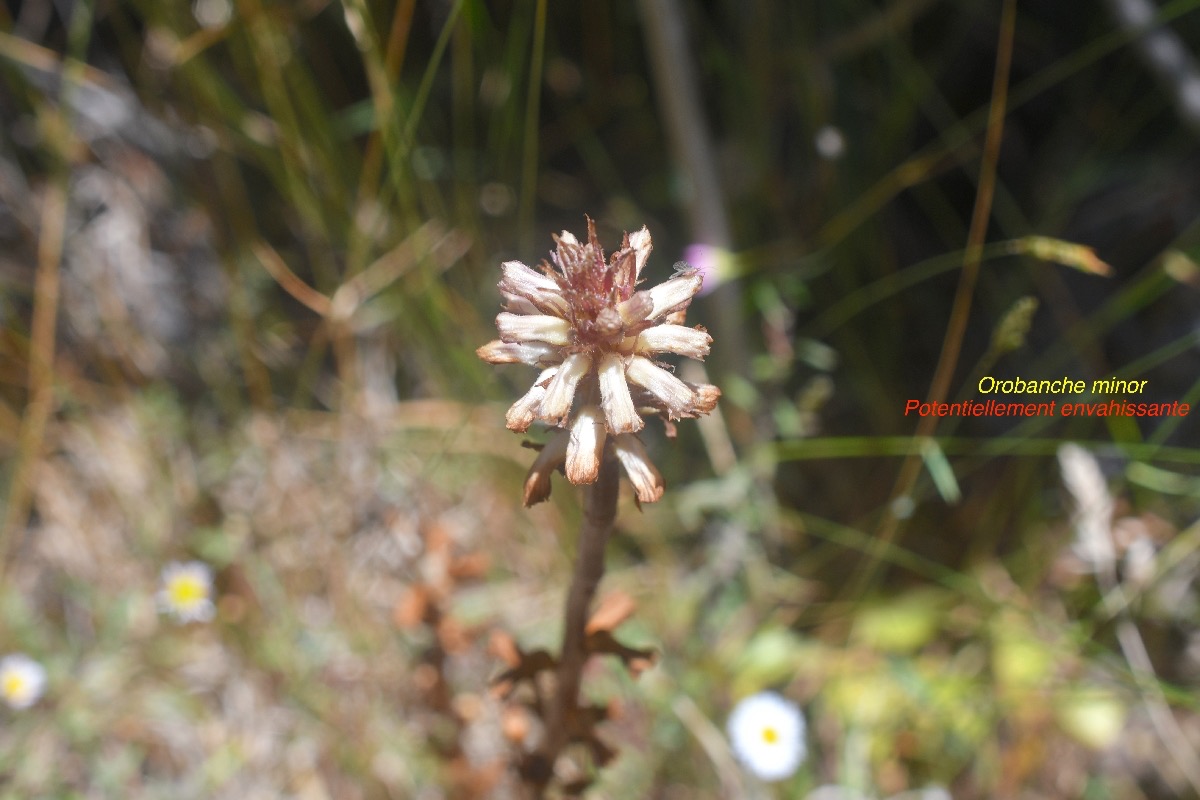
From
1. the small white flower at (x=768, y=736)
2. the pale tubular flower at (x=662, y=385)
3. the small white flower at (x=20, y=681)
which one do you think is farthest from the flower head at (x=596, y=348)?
the small white flower at (x=20, y=681)

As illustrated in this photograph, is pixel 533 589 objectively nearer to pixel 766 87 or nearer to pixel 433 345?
pixel 433 345

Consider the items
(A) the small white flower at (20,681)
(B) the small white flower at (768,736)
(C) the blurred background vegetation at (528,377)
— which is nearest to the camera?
(B) the small white flower at (768,736)

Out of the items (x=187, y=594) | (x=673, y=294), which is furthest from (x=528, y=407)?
(x=187, y=594)

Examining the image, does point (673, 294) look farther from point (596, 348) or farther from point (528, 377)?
point (528, 377)

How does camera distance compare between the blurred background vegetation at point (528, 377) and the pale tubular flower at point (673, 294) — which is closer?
the pale tubular flower at point (673, 294)

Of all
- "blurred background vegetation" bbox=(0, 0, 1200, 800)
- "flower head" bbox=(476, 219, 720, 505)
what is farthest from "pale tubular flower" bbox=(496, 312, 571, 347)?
"blurred background vegetation" bbox=(0, 0, 1200, 800)

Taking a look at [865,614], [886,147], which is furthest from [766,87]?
[865,614]

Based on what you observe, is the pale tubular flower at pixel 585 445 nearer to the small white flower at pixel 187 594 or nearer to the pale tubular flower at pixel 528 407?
the pale tubular flower at pixel 528 407
